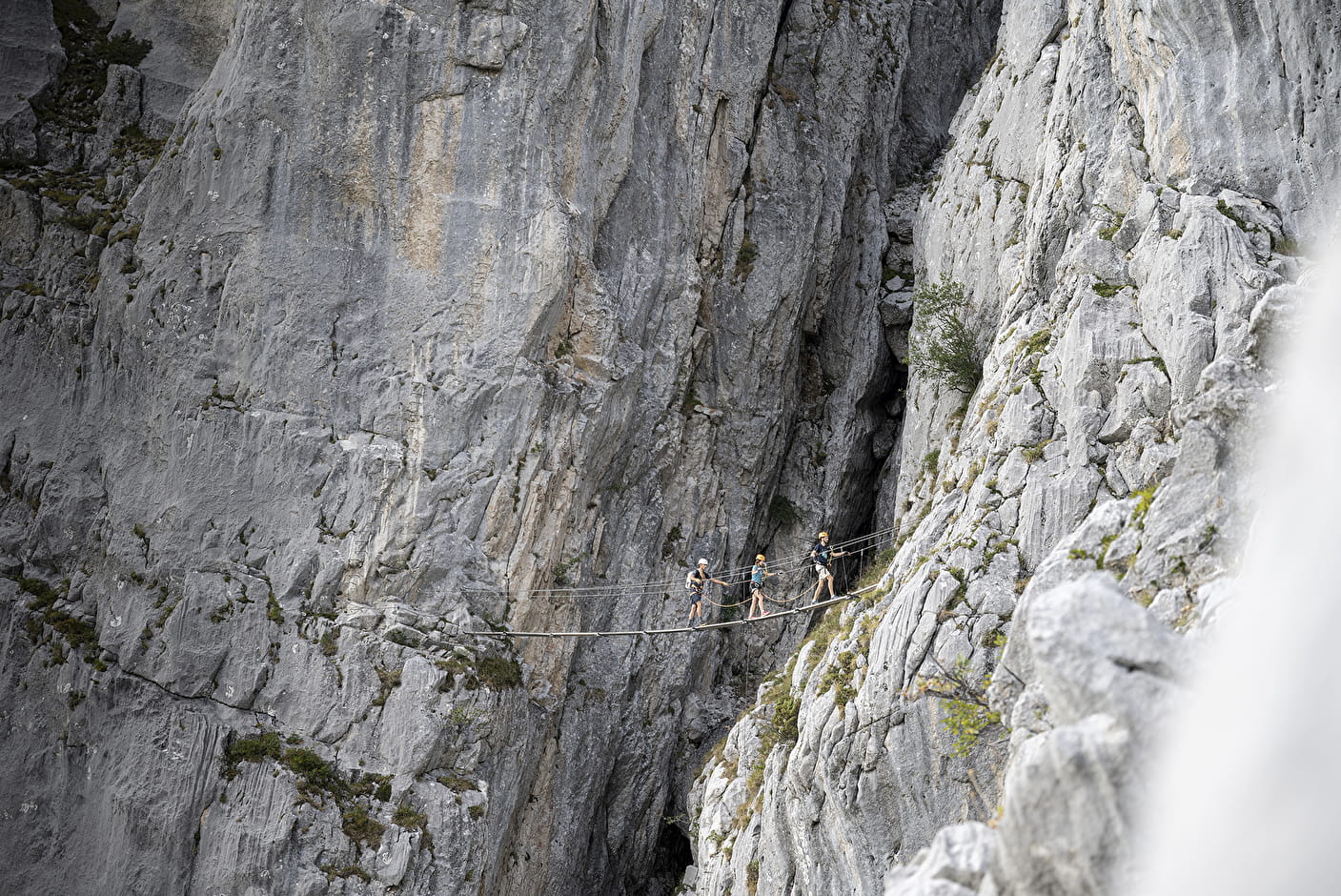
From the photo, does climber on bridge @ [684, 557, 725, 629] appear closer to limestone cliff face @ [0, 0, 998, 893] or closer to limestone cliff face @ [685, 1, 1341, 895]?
limestone cliff face @ [685, 1, 1341, 895]

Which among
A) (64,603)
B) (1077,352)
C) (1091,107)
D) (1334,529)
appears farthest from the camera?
(64,603)

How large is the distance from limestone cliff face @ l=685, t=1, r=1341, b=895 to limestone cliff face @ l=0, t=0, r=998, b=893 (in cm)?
545

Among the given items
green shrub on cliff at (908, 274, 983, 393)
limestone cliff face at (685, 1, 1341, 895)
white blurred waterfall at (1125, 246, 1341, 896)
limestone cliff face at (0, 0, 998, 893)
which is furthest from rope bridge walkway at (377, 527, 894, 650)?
white blurred waterfall at (1125, 246, 1341, 896)

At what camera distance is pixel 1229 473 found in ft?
41.8

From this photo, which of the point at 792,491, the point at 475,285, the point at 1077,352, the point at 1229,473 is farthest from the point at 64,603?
the point at 1229,473

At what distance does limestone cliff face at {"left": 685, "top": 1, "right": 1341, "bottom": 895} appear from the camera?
44.2ft

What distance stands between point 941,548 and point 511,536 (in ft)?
32.9

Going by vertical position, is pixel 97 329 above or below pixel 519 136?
below

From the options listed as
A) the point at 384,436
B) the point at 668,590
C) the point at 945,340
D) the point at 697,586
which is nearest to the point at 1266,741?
the point at 697,586

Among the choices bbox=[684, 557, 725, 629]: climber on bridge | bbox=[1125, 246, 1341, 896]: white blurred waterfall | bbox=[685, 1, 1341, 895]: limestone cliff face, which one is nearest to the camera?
bbox=[1125, 246, 1341, 896]: white blurred waterfall

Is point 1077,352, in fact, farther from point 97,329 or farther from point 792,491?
point 97,329

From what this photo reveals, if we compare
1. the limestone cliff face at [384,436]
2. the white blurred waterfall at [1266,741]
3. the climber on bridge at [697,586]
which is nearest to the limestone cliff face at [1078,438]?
the white blurred waterfall at [1266,741]

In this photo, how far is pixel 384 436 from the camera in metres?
25.2

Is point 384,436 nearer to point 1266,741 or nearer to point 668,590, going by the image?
point 668,590
